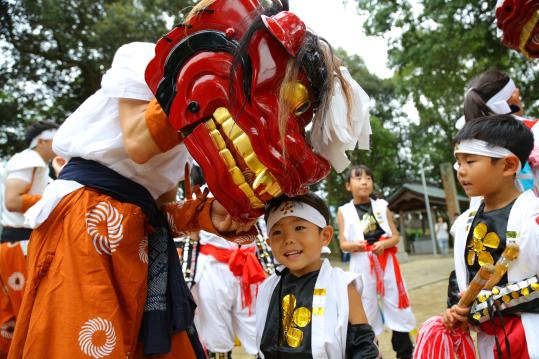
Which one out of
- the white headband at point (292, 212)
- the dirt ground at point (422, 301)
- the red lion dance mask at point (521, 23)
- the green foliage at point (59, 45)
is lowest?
the dirt ground at point (422, 301)

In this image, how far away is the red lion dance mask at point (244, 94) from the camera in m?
1.36

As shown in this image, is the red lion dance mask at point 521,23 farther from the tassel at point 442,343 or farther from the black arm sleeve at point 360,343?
the black arm sleeve at point 360,343

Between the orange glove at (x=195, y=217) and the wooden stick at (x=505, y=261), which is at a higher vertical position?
the orange glove at (x=195, y=217)

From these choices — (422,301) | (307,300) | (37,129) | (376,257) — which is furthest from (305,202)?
(422,301)

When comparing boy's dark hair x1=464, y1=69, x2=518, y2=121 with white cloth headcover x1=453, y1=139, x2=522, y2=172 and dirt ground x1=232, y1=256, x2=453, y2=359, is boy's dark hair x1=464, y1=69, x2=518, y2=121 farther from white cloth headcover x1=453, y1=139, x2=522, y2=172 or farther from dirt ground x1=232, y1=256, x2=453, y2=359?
dirt ground x1=232, y1=256, x2=453, y2=359

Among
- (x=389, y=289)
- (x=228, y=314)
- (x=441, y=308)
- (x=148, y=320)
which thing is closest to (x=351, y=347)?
(x=148, y=320)

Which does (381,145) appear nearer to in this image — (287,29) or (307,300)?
(307,300)

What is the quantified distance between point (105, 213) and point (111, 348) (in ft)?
1.47

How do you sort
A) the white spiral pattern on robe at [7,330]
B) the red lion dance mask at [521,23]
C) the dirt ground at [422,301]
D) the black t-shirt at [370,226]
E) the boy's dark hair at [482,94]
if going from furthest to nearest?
the black t-shirt at [370,226] < the dirt ground at [422,301] < the white spiral pattern on robe at [7,330] < the boy's dark hair at [482,94] < the red lion dance mask at [521,23]

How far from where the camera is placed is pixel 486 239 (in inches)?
81.0

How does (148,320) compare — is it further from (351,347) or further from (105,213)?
(351,347)

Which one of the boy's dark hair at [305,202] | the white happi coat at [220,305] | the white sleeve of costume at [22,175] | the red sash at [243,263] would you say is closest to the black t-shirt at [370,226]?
the red sash at [243,263]

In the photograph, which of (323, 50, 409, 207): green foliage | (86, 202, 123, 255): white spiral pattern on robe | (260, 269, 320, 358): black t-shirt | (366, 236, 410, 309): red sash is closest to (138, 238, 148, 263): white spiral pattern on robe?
(86, 202, 123, 255): white spiral pattern on robe

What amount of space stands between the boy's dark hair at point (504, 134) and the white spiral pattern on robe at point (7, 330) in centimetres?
312
